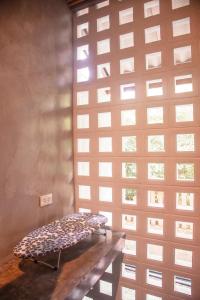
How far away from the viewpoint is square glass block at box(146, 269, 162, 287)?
1730mm

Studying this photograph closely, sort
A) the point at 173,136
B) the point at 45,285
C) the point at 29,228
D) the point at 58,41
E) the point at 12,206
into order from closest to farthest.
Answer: the point at 45,285 < the point at 12,206 < the point at 29,228 < the point at 173,136 < the point at 58,41

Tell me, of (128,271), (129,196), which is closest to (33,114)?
(129,196)

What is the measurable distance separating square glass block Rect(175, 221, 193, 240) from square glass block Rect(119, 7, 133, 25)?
1.66 m

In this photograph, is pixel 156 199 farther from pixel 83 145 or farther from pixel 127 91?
pixel 127 91

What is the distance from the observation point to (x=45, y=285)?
3.55ft

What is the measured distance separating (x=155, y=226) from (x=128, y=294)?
2.07ft

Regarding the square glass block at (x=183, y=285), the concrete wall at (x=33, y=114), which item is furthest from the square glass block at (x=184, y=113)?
the square glass block at (x=183, y=285)

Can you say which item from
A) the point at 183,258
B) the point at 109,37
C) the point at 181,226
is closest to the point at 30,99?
the point at 109,37

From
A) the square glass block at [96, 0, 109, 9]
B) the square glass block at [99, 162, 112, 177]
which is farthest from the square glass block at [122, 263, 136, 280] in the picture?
the square glass block at [96, 0, 109, 9]

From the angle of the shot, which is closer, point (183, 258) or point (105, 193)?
point (183, 258)

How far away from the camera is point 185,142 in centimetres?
163

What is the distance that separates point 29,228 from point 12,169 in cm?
44

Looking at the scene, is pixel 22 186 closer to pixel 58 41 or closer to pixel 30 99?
pixel 30 99

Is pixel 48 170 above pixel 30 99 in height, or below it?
below
